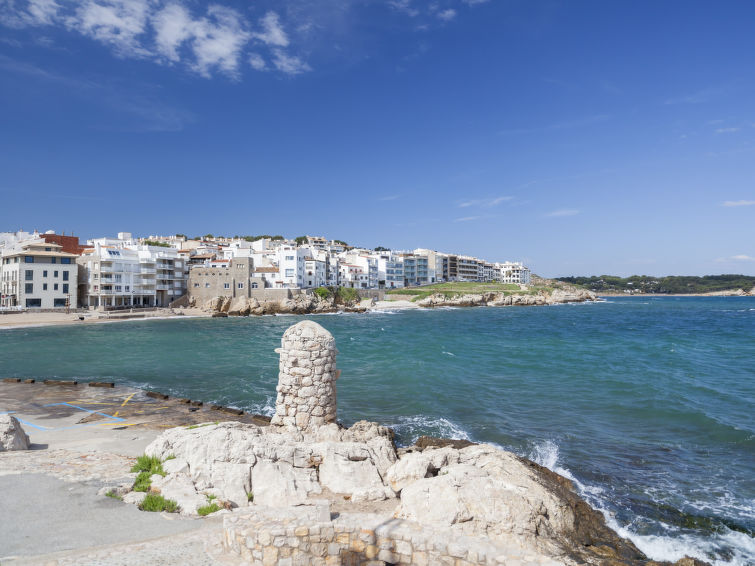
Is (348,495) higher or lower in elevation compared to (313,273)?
lower

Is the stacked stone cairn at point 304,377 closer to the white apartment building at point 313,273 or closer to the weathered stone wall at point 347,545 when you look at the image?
the weathered stone wall at point 347,545

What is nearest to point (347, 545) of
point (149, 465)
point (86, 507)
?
point (86, 507)

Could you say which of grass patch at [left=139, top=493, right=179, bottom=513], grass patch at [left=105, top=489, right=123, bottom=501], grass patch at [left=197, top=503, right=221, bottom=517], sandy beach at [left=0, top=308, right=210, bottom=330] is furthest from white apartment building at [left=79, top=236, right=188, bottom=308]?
grass patch at [left=197, top=503, right=221, bottom=517]

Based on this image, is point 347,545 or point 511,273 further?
point 511,273

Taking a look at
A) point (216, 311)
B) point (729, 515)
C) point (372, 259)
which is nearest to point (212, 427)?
point (729, 515)

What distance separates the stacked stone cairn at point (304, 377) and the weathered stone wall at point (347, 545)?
5.88 meters

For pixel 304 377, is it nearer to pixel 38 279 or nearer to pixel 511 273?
pixel 38 279

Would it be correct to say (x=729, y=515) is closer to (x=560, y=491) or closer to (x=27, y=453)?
(x=560, y=491)

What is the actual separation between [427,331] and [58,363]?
39665 mm

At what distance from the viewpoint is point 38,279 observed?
252ft

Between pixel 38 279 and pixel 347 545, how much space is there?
296 feet

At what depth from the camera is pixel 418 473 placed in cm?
1078

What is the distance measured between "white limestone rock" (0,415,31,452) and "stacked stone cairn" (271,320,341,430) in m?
7.25

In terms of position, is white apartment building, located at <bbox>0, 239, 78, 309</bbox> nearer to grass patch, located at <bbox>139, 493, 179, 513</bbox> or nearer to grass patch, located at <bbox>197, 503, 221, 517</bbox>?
grass patch, located at <bbox>139, 493, 179, 513</bbox>
